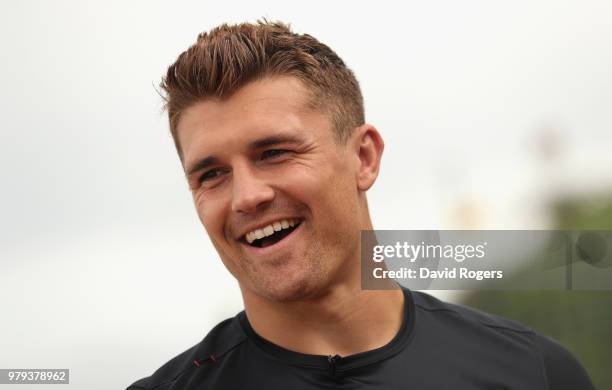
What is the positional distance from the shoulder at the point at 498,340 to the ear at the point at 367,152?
2.67 feet

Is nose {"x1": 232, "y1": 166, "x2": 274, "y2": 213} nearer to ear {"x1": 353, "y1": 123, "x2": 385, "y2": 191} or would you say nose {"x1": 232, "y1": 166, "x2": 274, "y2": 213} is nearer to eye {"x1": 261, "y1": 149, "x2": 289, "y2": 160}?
eye {"x1": 261, "y1": 149, "x2": 289, "y2": 160}

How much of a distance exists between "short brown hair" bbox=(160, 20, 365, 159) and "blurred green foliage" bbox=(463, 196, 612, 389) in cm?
2622

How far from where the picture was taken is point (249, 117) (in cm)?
412

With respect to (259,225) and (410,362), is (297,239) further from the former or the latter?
(410,362)

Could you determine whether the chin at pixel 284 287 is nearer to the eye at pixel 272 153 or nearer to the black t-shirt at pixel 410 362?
the black t-shirt at pixel 410 362

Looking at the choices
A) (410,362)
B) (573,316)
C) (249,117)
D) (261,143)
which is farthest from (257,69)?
(573,316)

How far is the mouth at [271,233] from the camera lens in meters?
4.12

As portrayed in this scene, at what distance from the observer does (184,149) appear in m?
4.38

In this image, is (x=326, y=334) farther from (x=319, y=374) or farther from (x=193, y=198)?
(x=193, y=198)

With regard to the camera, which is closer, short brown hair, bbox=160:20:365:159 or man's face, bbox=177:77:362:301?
man's face, bbox=177:77:362:301

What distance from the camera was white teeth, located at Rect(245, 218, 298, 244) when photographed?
4.12 metres

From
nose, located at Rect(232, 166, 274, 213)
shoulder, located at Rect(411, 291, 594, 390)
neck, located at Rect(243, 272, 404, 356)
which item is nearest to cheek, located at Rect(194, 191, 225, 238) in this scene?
nose, located at Rect(232, 166, 274, 213)

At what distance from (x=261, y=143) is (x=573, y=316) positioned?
31957 mm

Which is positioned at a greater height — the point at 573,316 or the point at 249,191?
the point at 249,191
